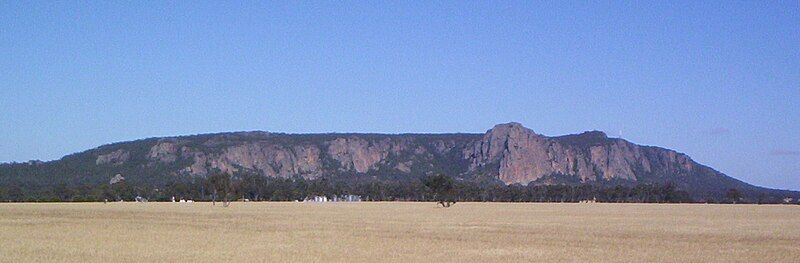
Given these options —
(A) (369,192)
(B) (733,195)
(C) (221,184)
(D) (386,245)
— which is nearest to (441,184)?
(C) (221,184)

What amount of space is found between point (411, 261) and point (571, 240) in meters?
13.3

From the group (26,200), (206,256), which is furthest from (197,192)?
(206,256)

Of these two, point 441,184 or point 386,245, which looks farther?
point 441,184

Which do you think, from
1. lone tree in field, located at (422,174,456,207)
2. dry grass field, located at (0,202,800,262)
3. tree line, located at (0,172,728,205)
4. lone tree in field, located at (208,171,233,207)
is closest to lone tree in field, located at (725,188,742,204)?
tree line, located at (0,172,728,205)

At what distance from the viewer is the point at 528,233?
45062 millimetres

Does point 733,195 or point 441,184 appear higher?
point 733,195

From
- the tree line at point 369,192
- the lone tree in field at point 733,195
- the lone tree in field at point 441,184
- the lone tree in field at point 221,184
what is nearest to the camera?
the lone tree in field at point 441,184

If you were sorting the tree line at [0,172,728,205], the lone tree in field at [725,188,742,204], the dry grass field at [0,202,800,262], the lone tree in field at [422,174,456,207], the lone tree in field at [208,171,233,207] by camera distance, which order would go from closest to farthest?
the dry grass field at [0,202,800,262], the lone tree in field at [422,174,456,207], the lone tree in field at [208,171,233,207], the tree line at [0,172,728,205], the lone tree in field at [725,188,742,204]

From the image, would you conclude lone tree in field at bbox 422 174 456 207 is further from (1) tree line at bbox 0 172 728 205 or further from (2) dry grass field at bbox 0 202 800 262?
(2) dry grass field at bbox 0 202 800 262

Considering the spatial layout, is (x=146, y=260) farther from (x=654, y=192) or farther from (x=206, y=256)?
(x=654, y=192)

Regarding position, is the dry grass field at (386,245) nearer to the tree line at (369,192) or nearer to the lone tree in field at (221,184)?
the lone tree in field at (221,184)

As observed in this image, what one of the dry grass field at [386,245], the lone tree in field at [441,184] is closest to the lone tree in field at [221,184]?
the lone tree in field at [441,184]

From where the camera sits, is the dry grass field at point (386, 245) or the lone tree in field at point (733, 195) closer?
the dry grass field at point (386, 245)

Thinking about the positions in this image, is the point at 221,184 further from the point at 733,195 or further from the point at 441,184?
the point at 733,195
